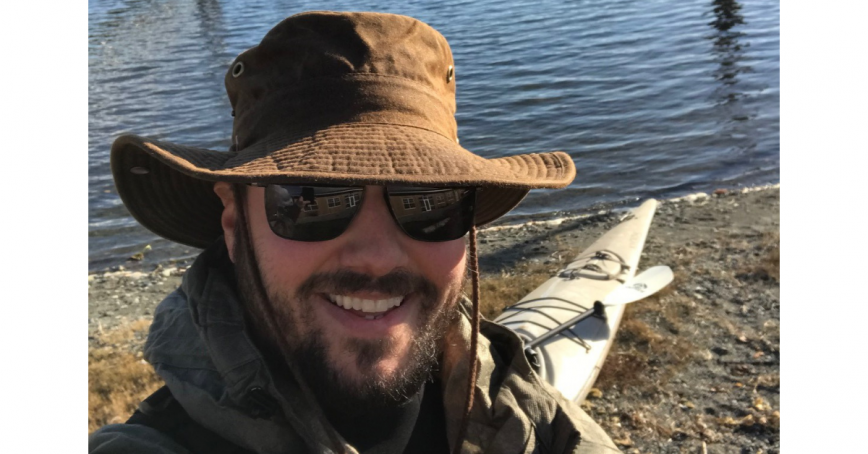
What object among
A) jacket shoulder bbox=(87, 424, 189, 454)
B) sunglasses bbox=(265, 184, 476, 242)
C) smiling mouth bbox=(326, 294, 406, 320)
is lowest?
jacket shoulder bbox=(87, 424, 189, 454)

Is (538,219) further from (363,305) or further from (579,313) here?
(363,305)

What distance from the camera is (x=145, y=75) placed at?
17.7 metres

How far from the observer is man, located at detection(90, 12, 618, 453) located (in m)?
1.84

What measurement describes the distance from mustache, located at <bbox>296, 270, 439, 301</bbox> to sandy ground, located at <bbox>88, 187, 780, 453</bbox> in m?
2.07

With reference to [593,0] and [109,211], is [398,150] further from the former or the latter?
[593,0]

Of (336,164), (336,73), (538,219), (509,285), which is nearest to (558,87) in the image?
(538,219)

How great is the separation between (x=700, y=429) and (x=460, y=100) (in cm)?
1087

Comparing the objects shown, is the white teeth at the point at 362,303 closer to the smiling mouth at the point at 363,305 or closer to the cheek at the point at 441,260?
A: the smiling mouth at the point at 363,305

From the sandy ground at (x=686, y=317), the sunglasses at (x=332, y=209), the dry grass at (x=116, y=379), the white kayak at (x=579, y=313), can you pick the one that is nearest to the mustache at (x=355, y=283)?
the sunglasses at (x=332, y=209)

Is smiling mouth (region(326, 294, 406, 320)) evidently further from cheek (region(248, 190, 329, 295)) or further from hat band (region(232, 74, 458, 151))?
hat band (region(232, 74, 458, 151))

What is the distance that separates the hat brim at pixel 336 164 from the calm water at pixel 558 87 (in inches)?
302

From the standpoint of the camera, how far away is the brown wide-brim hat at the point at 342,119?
178 centimetres

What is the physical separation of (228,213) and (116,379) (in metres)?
3.70

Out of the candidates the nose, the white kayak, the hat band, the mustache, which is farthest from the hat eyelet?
the white kayak
